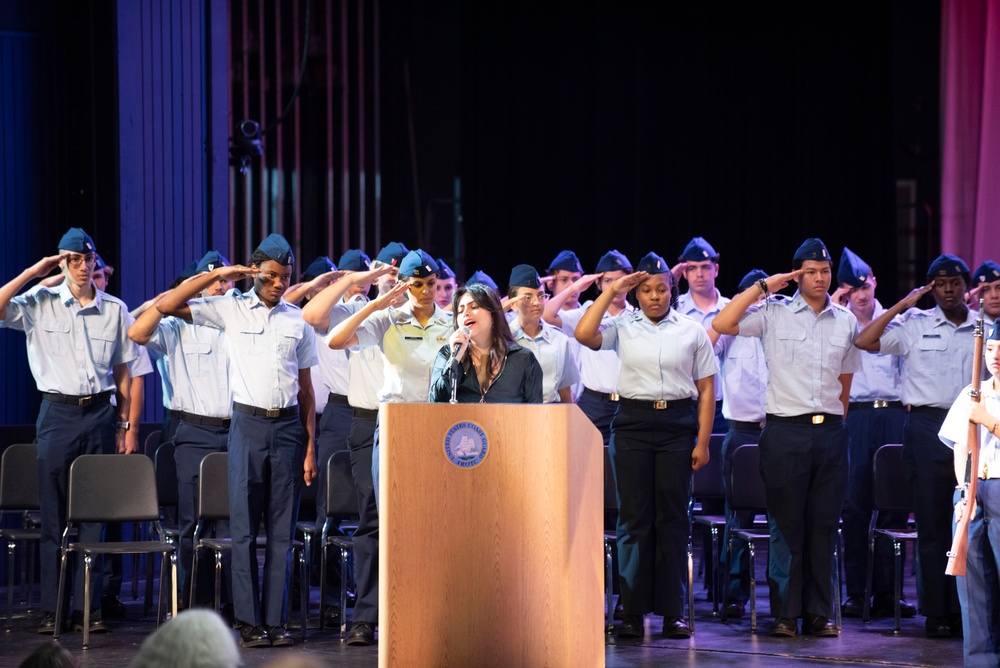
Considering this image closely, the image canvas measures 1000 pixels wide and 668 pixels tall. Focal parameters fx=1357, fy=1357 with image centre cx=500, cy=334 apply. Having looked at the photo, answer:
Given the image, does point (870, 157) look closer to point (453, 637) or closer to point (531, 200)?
point (531, 200)

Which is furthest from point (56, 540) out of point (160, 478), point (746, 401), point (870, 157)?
point (870, 157)

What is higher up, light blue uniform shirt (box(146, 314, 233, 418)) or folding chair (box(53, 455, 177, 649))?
light blue uniform shirt (box(146, 314, 233, 418))

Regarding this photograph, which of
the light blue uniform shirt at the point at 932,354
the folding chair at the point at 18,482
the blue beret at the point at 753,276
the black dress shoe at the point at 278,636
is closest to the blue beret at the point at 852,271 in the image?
the blue beret at the point at 753,276

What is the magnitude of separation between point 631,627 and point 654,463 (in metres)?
0.77

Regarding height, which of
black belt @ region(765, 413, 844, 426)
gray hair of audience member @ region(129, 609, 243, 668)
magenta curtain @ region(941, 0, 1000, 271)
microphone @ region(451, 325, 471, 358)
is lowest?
gray hair of audience member @ region(129, 609, 243, 668)

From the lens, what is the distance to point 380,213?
1038 centimetres

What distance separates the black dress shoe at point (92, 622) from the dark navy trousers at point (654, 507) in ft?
8.15

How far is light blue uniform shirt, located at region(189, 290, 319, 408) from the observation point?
607 centimetres

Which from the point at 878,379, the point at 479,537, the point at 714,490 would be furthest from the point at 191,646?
the point at 878,379

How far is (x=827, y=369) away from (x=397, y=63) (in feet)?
16.6

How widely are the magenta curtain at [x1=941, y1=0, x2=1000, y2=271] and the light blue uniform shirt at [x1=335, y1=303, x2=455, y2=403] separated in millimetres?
4831

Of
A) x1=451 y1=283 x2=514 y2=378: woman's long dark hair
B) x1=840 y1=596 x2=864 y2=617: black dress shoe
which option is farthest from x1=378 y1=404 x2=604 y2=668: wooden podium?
x1=840 y1=596 x2=864 y2=617: black dress shoe

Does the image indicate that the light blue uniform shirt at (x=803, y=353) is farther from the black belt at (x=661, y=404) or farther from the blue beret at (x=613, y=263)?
the blue beret at (x=613, y=263)

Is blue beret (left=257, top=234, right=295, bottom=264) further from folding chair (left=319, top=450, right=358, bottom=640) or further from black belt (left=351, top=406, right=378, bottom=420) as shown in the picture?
folding chair (left=319, top=450, right=358, bottom=640)
